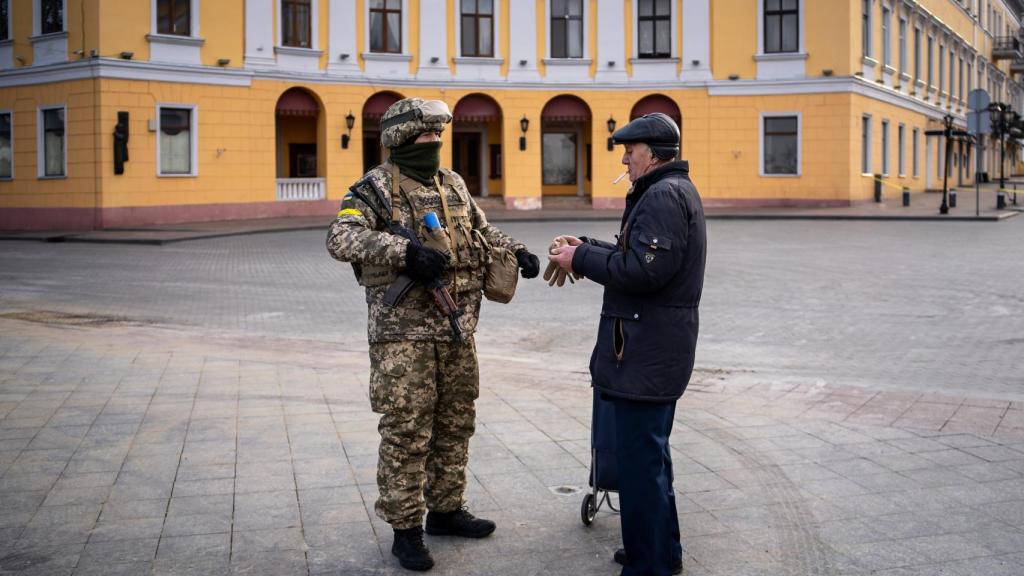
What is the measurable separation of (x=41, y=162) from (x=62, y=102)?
1887mm

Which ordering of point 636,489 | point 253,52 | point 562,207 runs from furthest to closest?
point 562,207
point 253,52
point 636,489

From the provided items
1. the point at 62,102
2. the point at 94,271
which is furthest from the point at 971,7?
the point at 94,271

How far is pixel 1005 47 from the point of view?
65062mm

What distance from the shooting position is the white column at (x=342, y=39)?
33.8m

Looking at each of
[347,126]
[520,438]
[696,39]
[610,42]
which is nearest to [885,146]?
[696,39]

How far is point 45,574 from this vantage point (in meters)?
4.32

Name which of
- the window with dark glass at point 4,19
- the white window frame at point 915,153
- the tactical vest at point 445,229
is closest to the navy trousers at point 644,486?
the tactical vest at point 445,229

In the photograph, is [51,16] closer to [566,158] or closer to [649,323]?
[566,158]

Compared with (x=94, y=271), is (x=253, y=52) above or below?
above

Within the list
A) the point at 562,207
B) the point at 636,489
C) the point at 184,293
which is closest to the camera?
the point at 636,489

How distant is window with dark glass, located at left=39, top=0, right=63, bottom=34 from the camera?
29.6 meters

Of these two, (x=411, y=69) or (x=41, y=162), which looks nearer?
(x=41, y=162)

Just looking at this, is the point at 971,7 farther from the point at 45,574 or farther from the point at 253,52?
the point at 45,574

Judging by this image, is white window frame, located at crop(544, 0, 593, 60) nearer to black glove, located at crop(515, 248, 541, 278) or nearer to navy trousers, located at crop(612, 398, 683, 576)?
black glove, located at crop(515, 248, 541, 278)
